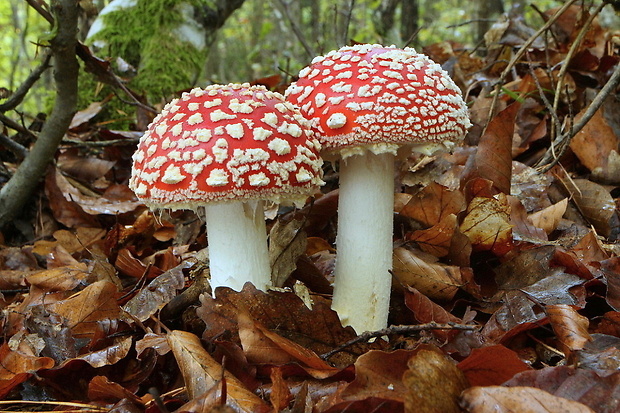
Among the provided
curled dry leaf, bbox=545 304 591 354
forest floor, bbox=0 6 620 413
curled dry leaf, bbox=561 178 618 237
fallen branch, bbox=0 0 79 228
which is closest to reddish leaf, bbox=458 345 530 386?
forest floor, bbox=0 6 620 413

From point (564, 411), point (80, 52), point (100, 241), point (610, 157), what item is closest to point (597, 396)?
point (564, 411)

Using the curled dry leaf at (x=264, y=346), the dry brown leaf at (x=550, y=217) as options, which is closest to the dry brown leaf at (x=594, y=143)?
the dry brown leaf at (x=550, y=217)

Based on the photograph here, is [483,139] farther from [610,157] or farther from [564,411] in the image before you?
[564,411]

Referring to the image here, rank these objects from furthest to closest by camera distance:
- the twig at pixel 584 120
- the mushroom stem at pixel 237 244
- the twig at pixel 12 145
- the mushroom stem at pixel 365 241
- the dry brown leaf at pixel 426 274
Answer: the twig at pixel 12 145 < the twig at pixel 584 120 < the dry brown leaf at pixel 426 274 < the mushroom stem at pixel 365 241 < the mushroom stem at pixel 237 244

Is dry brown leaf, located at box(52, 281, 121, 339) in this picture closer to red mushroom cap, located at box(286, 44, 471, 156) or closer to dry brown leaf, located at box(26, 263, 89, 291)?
dry brown leaf, located at box(26, 263, 89, 291)

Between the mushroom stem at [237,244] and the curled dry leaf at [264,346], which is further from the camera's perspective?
the mushroom stem at [237,244]

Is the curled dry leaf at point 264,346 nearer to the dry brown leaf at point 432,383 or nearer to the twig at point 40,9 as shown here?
the dry brown leaf at point 432,383

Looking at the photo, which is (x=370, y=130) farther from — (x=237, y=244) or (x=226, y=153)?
(x=237, y=244)

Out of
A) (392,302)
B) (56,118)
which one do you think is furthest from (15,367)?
(56,118)
